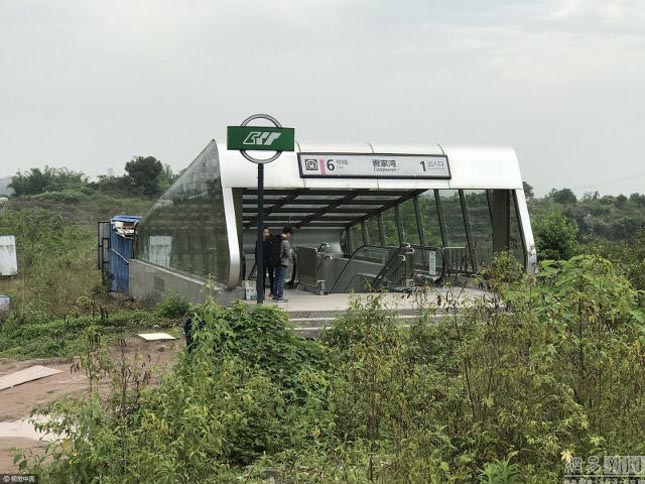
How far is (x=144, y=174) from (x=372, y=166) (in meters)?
60.1

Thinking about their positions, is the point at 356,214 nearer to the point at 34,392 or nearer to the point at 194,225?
the point at 194,225

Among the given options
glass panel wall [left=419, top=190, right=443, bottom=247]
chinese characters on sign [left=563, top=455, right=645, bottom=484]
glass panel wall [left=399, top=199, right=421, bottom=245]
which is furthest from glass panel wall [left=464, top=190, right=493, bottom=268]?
chinese characters on sign [left=563, top=455, right=645, bottom=484]

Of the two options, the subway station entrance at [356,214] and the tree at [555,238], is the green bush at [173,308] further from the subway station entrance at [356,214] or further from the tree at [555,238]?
the tree at [555,238]

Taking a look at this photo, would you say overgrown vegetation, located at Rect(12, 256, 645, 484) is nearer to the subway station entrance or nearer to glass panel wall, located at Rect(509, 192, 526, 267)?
the subway station entrance

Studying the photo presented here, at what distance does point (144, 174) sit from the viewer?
239 feet

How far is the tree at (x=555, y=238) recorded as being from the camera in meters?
20.9

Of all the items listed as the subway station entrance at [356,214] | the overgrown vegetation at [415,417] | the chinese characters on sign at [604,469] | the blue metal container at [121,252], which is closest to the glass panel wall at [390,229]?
the subway station entrance at [356,214]

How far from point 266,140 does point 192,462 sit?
7.64 metres

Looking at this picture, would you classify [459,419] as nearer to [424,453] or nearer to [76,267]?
[424,453]

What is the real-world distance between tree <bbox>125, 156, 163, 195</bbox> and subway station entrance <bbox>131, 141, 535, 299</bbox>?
5250 cm

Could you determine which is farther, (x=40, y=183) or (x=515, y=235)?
(x=40, y=183)

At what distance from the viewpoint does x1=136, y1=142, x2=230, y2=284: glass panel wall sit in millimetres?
14531

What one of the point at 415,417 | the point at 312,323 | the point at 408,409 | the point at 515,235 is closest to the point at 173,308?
the point at 312,323

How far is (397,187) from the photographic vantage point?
15641mm
